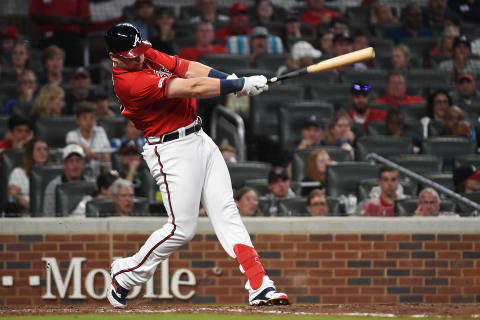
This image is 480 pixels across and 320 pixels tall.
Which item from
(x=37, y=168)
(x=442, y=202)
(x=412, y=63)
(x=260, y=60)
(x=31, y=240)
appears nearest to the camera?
(x=31, y=240)

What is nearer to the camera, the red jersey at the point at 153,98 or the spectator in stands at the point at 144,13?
the red jersey at the point at 153,98

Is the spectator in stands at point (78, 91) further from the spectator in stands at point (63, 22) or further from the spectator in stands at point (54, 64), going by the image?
the spectator in stands at point (63, 22)

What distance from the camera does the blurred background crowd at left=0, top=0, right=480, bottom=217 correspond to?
26.6 feet

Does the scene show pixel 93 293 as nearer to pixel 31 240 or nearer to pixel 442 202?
pixel 31 240

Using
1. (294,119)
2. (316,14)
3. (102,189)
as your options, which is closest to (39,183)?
(102,189)

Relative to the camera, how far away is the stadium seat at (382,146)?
918cm

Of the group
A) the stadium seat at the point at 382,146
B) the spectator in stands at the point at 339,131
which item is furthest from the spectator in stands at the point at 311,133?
the stadium seat at the point at 382,146

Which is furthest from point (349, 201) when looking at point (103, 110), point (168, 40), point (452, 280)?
point (168, 40)

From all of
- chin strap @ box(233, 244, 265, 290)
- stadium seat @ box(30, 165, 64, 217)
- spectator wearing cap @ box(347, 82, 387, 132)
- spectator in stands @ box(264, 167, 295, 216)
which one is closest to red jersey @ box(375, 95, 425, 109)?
spectator wearing cap @ box(347, 82, 387, 132)

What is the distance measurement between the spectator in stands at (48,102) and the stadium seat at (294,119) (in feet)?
7.50

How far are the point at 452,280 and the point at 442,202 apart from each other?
0.87 m

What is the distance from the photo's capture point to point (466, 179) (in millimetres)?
8211

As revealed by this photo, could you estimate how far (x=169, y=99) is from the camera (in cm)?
550

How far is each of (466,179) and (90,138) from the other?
11.8ft
